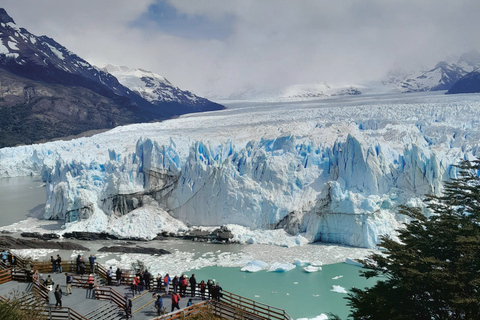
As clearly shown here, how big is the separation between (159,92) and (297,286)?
89087 millimetres

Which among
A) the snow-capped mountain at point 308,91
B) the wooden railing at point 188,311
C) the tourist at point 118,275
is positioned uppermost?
the snow-capped mountain at point 308,91

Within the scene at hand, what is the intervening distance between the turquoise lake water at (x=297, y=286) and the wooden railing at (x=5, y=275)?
587 centimetres

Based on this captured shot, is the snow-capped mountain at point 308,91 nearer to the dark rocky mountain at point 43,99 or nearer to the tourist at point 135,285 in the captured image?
the dark rocky mountain at point 43,99

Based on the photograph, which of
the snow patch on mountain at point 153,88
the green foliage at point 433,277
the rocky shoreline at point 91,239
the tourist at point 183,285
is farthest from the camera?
the snow patch on mountain at point 153,88

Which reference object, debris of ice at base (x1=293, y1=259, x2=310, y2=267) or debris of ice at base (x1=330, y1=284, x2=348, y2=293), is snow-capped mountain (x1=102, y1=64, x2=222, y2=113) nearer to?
debris of ice at base (x1=293, y1=259, x2=310, y2=267)

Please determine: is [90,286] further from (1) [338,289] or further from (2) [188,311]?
(1) [338,289]

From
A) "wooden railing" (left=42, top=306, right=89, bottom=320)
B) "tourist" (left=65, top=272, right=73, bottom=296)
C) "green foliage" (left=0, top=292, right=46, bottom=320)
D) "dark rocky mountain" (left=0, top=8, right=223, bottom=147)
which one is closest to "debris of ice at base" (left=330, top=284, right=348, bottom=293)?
"tourist" (left=65, top=272, right=73, bottom=296)

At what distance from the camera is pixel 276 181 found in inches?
747

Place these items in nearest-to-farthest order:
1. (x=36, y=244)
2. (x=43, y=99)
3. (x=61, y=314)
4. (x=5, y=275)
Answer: (x=61, y=314)
(x=5, y=275)
(x=36, y=244)
(x=43, y=99)

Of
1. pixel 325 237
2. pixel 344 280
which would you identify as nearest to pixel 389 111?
pixel 325 237

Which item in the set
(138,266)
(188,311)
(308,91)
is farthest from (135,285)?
(308,91)

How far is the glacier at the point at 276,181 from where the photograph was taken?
56.2 feet

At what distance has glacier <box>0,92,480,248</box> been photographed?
56.2 feet

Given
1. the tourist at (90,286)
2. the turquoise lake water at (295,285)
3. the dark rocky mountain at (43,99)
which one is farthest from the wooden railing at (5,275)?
the dark rocky mountain at (43,99)
